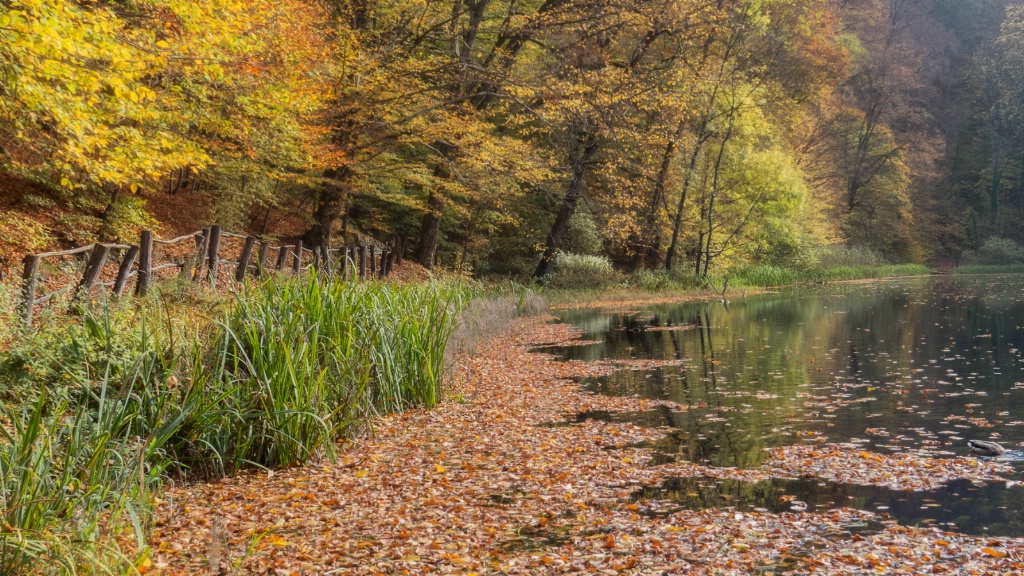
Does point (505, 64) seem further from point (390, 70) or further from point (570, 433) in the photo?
point (570, 433)

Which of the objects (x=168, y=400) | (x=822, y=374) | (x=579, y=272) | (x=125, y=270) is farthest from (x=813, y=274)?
(x=168, y=400)

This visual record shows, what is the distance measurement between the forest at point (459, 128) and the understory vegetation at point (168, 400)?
3599 millimetres

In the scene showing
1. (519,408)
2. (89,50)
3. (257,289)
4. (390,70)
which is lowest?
(519,408)

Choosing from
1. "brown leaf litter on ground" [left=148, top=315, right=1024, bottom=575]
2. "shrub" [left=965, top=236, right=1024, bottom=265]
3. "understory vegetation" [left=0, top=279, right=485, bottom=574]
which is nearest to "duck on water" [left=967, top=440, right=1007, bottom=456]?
"brown leaf litter on ground" [left=148, top=315, right=1024, bottom=575]

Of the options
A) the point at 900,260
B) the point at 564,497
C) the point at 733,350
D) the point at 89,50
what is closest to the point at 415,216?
the point at 733,350

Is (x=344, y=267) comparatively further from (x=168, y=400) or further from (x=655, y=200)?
(x=655, y=200)

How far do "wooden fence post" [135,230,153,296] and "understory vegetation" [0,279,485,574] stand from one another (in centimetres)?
162

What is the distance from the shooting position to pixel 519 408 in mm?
8672

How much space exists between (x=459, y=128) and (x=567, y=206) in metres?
6.13

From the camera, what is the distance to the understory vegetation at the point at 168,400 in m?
3.70

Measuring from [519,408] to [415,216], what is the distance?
19.8 metres

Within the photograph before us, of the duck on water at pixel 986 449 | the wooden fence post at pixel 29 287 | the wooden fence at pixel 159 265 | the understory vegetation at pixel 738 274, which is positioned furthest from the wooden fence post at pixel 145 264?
the understory vegetation at pixel 738 274

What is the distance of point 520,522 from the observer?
16.3 ft

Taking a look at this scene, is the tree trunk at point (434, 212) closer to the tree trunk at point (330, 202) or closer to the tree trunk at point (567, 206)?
the tree trunk at point (330, 202)
